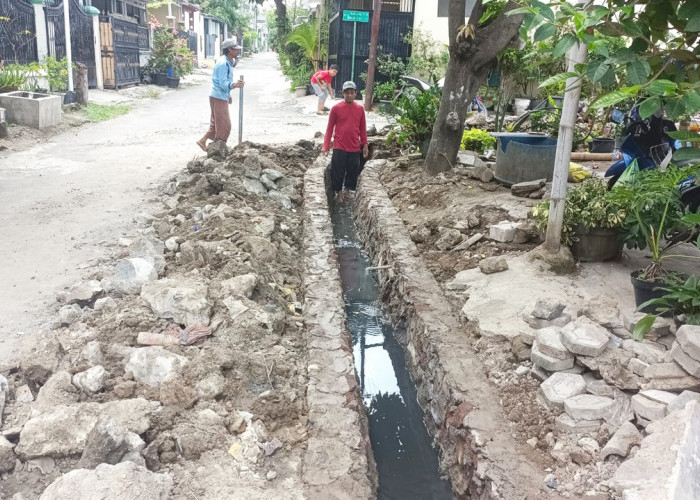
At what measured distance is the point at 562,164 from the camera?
4695mm

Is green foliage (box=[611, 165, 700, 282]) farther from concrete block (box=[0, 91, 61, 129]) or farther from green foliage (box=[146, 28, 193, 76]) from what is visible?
green foliage (box=[146, 28, 193, 76])

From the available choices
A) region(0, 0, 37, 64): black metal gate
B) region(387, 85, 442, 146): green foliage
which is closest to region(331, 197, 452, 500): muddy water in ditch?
region(387, 85, 442, 146): green foliage

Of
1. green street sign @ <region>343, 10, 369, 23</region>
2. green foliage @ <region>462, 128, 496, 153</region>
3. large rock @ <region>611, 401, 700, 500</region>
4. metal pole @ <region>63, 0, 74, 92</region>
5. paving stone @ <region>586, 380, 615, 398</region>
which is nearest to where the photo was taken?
large rock @ <region>611, 401, 700, 500</region>

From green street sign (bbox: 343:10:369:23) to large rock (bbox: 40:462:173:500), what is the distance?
639 inches

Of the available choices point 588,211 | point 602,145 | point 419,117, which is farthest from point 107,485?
point 602,145

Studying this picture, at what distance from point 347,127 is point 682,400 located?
636 centimetres

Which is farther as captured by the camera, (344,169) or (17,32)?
(17,32)

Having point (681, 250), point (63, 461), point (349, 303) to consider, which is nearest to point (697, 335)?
point (681, 250)

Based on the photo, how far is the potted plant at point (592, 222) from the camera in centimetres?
463

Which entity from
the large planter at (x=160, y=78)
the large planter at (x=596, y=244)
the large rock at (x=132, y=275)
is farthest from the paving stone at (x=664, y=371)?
the large planter at (x=160, y=78)

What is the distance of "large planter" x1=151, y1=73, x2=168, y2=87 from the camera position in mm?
23875

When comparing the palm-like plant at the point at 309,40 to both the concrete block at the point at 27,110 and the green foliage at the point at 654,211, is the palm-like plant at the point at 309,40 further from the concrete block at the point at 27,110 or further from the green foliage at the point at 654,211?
the green foliage at the point at 654,211

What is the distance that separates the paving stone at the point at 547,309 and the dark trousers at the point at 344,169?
5.17 meters

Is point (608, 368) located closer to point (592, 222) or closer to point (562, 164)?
point (592, 222)
